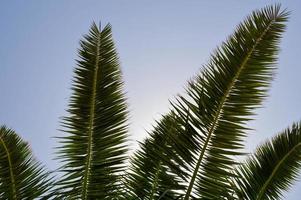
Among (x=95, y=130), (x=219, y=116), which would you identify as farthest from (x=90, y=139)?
(x=219, y=116)

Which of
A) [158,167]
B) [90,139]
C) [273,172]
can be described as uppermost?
[90,139]

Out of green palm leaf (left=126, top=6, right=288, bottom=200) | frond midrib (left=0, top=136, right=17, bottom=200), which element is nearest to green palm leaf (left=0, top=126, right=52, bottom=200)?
frond midrib (left=0, top=136, right=17, bottom=200)

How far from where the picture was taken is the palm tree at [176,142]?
16.2 feet

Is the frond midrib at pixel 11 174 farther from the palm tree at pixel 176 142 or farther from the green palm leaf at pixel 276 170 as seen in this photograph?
the green palm leaf at pixel 276 170

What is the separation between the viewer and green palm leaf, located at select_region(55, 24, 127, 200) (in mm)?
5273

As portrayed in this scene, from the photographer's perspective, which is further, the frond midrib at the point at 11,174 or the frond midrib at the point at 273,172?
the frond midrib at the point at 273,172

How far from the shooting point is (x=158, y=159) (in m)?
5.27

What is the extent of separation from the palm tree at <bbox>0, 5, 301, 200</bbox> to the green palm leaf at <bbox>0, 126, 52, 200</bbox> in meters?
0.01

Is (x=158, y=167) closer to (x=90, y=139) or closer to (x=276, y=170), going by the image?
(x=90, y=139)

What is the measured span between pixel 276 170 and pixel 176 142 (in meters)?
1.48

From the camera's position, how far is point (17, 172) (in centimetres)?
556

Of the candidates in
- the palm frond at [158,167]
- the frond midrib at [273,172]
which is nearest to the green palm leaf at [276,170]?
the frond midrib at [273,172]

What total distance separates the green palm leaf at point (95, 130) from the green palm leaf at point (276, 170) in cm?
140

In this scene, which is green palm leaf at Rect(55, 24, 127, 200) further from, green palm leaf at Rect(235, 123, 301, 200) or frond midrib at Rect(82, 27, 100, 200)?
green palm leaf at Rect(235, 123, 301, 200)
